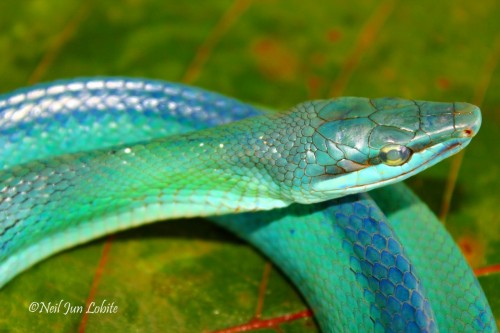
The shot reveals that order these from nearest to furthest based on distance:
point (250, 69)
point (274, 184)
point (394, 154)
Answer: point (394, 154)
point (274, 184)
point (250, 69)

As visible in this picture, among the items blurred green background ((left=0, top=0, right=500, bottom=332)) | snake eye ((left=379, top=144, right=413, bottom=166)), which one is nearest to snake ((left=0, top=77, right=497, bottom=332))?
snake eye ((left=379, top=144, right=413, bottom=166))

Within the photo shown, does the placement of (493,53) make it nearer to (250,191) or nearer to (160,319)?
(250,191)

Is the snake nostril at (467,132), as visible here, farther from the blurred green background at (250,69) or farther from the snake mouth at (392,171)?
the blurred green background at (250,69)

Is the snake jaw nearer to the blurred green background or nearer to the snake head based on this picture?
the snake head

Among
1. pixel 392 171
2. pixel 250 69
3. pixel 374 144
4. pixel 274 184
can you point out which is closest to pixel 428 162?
pixel 392 171

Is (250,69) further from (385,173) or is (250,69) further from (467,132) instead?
(467,132)

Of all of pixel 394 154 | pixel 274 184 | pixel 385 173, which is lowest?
pixel 274 184

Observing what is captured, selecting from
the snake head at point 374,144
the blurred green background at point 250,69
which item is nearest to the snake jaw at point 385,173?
the snake head at point 374,144
